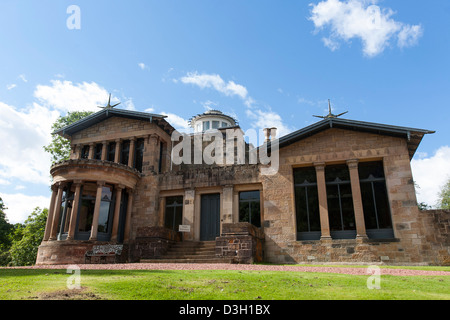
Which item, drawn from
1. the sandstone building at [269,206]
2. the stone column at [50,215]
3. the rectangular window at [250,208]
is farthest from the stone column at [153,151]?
the rectangular window at [250,208]

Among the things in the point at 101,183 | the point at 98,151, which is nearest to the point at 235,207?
the point at 101,183

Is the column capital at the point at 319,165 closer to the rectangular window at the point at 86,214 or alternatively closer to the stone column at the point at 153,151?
the stone column at the point at 153,151

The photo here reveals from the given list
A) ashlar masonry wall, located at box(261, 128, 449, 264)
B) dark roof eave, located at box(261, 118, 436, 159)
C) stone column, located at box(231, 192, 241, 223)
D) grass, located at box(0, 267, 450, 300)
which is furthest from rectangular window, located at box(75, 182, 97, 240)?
grass, located at box(0, 267, 450, 300)

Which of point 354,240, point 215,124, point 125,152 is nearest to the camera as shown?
point 354,240

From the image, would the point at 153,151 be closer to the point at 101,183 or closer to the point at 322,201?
the point at 101,183

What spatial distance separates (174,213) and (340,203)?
31.0 feet

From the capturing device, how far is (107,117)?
75.2 feet

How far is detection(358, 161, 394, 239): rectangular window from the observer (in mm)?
16031

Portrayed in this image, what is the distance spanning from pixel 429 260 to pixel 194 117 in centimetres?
2734

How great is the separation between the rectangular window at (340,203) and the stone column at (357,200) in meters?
0.51

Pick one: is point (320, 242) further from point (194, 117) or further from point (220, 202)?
Result: point (194, 117)
